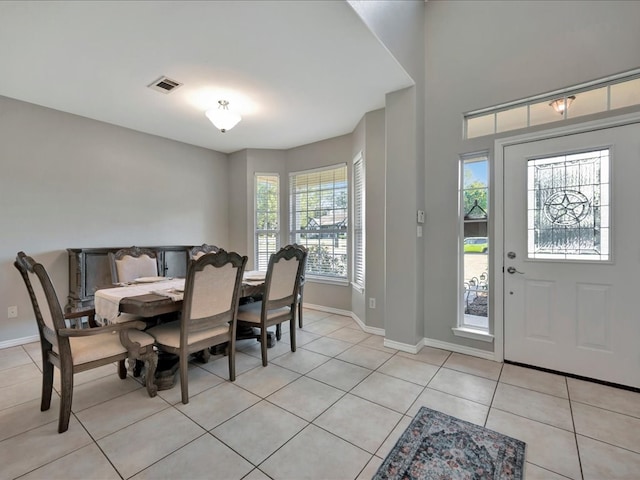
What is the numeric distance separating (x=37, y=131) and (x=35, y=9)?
1943 mm

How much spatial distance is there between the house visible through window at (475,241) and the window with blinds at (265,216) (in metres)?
3.04

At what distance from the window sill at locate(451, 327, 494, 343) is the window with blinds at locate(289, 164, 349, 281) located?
1.74 metres

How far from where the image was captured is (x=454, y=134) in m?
2.98

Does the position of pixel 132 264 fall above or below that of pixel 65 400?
above

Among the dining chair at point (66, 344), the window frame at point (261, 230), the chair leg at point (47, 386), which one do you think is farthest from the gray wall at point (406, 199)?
the chair leg at point (47, 386)

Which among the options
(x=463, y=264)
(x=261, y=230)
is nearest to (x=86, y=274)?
(x=261, y=230)

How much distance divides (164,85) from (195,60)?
0.62 m

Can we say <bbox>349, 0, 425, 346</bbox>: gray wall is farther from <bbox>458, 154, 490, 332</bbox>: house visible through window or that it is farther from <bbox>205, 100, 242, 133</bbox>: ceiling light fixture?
<bbox>205, 100, 242, 133</bbox>: ceiling light fixture

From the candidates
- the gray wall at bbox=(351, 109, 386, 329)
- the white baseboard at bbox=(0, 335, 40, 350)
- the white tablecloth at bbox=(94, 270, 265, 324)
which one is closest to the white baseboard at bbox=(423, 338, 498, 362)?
the gray wall at bbox=(351, 109, 386, 329)

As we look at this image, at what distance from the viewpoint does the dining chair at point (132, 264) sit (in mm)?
3400

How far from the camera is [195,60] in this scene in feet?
8.12

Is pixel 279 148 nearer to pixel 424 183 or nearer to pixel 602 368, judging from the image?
pixel 424 183

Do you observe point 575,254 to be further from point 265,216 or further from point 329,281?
point 265,216

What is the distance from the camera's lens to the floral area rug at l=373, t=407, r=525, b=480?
4.82 feet
